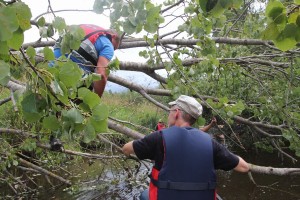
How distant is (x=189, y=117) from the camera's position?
3131mm

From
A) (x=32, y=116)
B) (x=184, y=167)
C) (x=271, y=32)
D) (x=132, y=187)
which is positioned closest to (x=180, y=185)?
(x=184, y=167)

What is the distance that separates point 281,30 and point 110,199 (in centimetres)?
652

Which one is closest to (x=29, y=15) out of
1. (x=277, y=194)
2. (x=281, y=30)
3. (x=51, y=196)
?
(x=281, y=30)

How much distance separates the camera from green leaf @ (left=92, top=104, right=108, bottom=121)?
48.0 inches

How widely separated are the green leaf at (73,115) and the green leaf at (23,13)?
307 millimetres

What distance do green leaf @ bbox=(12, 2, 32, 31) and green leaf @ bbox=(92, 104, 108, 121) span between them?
1.15 feet

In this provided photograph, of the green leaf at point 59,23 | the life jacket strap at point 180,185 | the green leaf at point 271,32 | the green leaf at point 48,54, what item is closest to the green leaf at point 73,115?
the green leaf at point 48,54

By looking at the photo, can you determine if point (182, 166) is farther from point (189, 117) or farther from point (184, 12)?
point (184, 12)

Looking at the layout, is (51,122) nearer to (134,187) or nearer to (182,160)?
(182,160)

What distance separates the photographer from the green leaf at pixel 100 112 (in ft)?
4.00

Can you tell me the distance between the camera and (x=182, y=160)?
113 inches

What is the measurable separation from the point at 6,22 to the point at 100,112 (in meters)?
0.45

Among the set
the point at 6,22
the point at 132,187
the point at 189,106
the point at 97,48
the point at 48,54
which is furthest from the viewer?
the point at 132,187

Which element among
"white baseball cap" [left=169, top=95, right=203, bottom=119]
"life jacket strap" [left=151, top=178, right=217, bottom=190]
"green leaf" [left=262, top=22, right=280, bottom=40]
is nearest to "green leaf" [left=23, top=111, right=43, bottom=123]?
"green leaf" [left=262, top=22, right=280, bottom=40]
